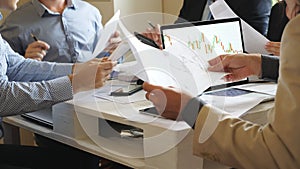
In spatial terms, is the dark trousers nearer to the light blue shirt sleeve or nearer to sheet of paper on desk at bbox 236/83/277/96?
the light blue shirt sleeve

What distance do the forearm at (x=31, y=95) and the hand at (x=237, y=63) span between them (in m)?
0.42

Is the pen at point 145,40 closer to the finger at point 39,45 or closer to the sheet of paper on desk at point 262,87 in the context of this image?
the sheet of paper on desk at point 262,87

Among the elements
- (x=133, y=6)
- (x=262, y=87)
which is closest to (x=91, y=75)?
(x=262, y=87)

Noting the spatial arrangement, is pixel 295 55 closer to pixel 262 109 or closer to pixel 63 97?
pixel 262 109

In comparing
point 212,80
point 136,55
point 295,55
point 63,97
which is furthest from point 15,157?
point 295,55

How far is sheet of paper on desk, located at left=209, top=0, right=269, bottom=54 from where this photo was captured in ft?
4.91

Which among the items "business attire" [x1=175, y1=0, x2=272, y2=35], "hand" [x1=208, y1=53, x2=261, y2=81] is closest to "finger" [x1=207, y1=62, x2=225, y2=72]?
"hand" [x1=208, y1=53, x2=261, y2=81]

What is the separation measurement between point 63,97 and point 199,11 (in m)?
1.10

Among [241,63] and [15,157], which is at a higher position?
[241,63]

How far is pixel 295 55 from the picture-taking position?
77cm

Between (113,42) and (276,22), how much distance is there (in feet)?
2.44

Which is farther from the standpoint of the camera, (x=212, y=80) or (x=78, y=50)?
(x=78, y=50)

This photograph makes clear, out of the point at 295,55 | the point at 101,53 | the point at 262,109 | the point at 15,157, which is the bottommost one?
the point at 15,157

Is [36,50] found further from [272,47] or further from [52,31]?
[272,47]
